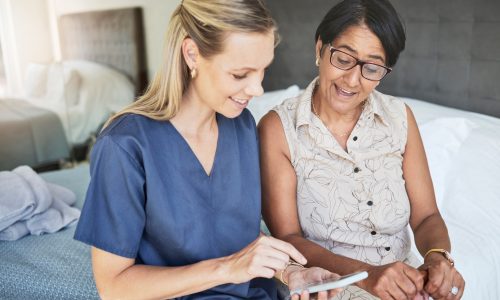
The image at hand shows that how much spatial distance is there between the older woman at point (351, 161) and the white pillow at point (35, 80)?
2.90 meters

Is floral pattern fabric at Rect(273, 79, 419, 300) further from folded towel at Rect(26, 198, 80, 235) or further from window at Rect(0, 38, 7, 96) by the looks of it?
window at Rect(0, 38, 7, 96)

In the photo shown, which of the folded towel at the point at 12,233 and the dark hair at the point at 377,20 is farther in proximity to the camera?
the folded towel at the point at 12,233

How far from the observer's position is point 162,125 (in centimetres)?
112

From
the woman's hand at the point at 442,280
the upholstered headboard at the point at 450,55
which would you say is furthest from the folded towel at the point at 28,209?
the upholstered headboard at the point at 450,55

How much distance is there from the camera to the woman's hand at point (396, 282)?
1035 millimetres

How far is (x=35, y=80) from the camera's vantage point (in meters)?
3.74

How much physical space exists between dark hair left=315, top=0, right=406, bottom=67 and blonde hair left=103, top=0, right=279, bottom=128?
0.23 m

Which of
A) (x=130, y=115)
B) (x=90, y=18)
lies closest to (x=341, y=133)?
(x=130, y=115)

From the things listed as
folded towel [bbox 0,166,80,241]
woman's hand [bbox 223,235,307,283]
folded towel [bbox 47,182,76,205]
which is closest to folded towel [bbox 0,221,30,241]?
folded towel [bbox 0,166,80,241]

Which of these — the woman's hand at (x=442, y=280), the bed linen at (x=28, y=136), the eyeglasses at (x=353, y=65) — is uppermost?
the eyeglasses at (x=353, y=65)

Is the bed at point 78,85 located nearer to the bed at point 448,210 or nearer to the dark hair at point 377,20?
the bed at point 448,210

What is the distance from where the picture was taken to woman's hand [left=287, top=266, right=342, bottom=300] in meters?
1.01

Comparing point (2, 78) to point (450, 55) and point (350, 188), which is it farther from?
point (350, 188)

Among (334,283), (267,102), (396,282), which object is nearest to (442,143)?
(267,102)
